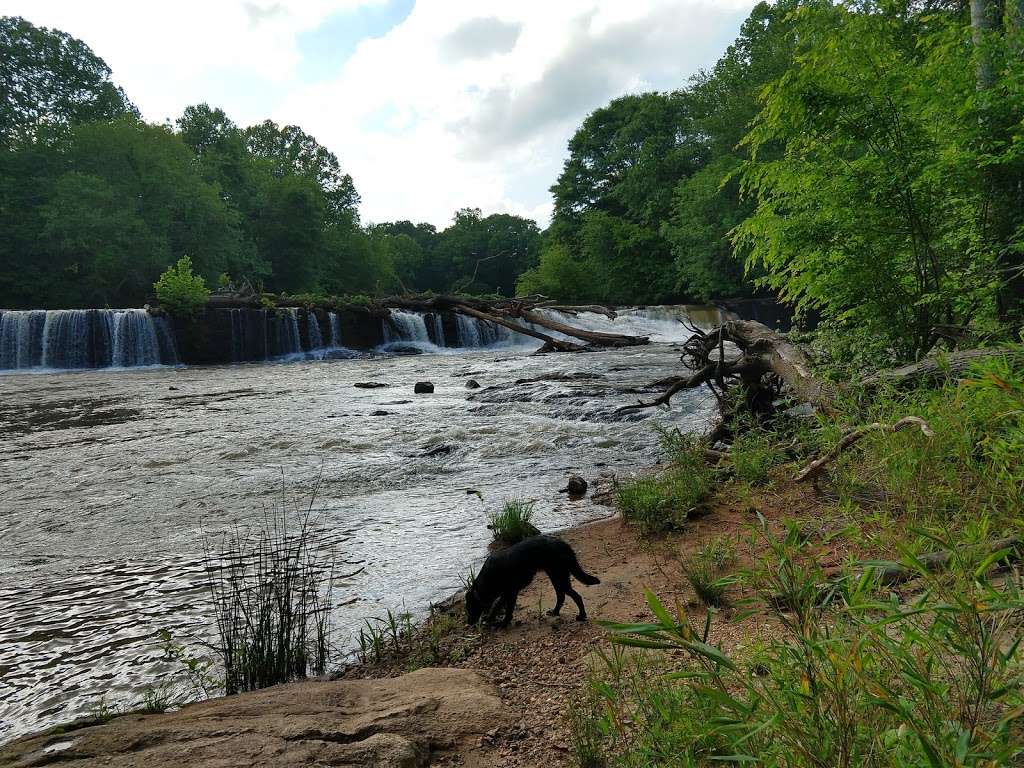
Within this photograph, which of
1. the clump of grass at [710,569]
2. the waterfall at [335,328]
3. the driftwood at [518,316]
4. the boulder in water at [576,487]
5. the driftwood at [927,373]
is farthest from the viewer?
the waterfall at [335,328]

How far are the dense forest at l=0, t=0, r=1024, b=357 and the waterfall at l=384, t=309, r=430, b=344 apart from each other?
2.18m

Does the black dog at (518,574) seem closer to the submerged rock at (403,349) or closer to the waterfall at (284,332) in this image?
the submerged rock at (403,349)

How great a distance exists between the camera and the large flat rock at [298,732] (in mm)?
2146

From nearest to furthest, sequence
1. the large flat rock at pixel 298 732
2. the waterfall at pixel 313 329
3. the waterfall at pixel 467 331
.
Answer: the large flat rock at pixel 298 732
the waterfall at pixel 313 329
the waterfall at pixel 467 331

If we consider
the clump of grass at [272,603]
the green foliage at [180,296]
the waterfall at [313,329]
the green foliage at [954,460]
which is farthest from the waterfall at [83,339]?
the green foliage at [954,460]

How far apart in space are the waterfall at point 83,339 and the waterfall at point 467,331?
498 inches

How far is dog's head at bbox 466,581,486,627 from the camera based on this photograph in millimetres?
3617

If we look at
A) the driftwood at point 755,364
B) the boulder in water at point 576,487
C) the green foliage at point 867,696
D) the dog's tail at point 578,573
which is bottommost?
the boulder in water at point 576,487

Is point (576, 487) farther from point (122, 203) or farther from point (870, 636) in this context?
point (122, 203)

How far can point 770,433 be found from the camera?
5.62m

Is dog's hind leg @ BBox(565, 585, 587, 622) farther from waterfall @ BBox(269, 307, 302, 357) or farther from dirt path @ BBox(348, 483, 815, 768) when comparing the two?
waterfall @ BBox(269, 307, 302, 357)

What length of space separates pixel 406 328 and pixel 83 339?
43.3ft

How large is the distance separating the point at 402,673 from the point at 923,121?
6697 mm

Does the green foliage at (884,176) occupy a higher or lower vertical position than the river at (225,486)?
higher
